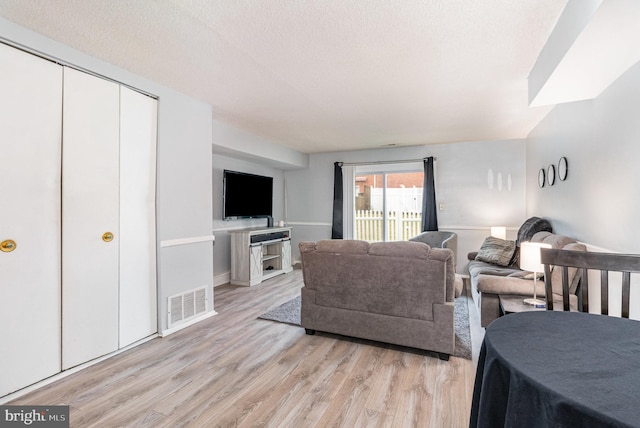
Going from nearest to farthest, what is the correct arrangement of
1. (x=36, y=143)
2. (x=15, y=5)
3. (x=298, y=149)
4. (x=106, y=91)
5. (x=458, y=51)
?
(x=15, y=5) → (x=36, y=143) → (x=458, y=51) → (x=106, y=91) → (x=298, y=149)

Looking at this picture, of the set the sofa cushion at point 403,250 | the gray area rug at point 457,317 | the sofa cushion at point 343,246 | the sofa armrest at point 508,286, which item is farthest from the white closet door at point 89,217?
the sofa armrest at point 508,286

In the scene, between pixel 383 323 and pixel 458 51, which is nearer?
pixel 458 51

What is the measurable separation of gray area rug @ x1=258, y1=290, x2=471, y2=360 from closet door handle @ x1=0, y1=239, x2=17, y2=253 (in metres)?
2.17

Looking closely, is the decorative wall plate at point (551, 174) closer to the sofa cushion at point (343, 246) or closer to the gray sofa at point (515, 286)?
the gray sofa at point (515, 286)

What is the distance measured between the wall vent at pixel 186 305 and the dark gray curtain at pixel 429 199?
13.1ft

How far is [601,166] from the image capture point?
2.45 meters

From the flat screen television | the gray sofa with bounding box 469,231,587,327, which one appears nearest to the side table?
the gray sofa with bounding box 469,231,587,327

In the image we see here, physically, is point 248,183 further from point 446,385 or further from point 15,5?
point 446,385

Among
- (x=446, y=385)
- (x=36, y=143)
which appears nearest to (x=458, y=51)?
(x=446, y=385)

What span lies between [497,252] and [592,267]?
2.95 m

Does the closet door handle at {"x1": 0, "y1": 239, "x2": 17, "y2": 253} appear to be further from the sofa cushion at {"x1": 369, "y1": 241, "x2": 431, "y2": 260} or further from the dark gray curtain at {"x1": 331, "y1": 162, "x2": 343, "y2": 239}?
the dark gray curtain at {"x1": 331, "y1": 162, "x2": 343, "y2": 239}

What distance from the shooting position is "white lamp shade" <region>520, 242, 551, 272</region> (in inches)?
99.5

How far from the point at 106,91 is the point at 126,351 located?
85.8 inches

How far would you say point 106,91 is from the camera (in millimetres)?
2500
